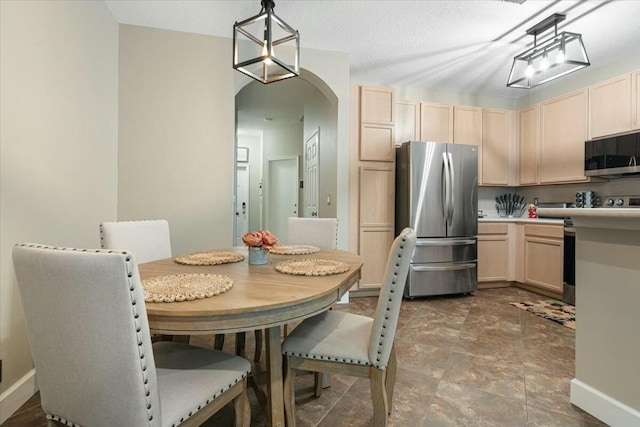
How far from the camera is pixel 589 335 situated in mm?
1604

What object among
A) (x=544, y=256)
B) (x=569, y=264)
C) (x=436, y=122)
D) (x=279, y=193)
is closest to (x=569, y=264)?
(x=569, y=264)

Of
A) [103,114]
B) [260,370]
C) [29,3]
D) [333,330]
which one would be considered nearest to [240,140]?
[103,114]

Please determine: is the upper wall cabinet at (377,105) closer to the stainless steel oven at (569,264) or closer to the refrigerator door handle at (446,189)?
the refrigerator door handle at (446,189)

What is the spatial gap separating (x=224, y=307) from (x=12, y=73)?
175 cm

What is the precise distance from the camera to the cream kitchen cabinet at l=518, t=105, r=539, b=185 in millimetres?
4148

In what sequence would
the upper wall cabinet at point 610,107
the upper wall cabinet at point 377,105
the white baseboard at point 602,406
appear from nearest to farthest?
the white baseboard at point 602,406, the upper wall cabinet at point 610,107, the upper wall cabinet at point 377,105

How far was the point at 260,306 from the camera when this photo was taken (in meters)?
0.99

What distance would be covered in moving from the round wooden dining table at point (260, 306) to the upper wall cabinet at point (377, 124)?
2360 millimetres

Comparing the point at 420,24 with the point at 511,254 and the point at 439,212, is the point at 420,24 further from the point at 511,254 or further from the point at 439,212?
the point at 511,254

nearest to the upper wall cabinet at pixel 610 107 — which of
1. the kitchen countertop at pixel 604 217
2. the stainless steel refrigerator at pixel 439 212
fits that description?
the stainless steel refrigerator at pixel 439 212

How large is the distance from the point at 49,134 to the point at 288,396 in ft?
6.61

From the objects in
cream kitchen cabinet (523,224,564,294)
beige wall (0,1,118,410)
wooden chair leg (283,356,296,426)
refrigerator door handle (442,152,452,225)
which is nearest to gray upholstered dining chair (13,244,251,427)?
wooden chair leg (283,356,296,426)

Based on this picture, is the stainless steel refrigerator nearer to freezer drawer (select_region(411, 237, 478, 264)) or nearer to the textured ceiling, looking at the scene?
freezer drawer (select_region(411, 237, 478, 264))

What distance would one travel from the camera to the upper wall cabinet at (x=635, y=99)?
3.10m
